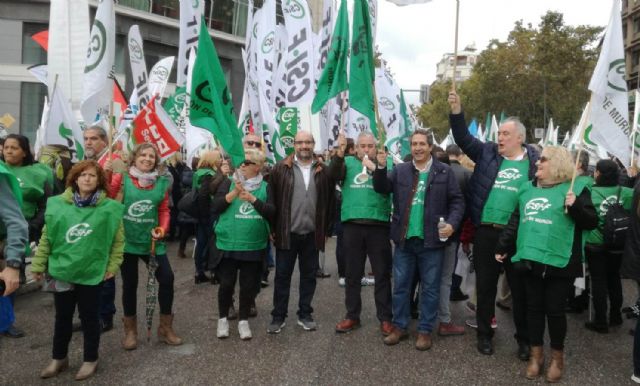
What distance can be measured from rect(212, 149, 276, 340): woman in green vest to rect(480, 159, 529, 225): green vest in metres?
2.04

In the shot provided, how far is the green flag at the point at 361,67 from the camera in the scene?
5770 mm

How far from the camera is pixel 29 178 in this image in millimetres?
5168

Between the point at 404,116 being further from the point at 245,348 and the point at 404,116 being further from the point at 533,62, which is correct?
the point at 533,62

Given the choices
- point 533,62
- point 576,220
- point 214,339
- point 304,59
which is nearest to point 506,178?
point 576,220

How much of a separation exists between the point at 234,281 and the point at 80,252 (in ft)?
5.23

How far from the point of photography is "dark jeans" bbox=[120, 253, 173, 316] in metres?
4.81

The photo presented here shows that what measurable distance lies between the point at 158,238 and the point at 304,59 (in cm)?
381

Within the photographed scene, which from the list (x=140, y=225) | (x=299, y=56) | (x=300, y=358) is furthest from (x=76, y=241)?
(x=299, y=56)

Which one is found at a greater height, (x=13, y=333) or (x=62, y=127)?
(x=62, y=127)

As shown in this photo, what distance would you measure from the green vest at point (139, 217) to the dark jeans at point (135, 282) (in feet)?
0.29

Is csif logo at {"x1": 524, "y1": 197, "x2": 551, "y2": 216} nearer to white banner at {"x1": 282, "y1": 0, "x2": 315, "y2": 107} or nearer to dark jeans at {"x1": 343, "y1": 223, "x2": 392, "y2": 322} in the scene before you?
dark jeans at {"x1": 343, "y1": 223, "x2": 392, "y2": 322}

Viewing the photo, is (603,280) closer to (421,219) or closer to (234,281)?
(421,219)

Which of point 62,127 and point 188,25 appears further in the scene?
point 188,25

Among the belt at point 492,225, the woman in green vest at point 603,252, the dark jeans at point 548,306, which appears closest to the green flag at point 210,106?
the belt at point 492,225
